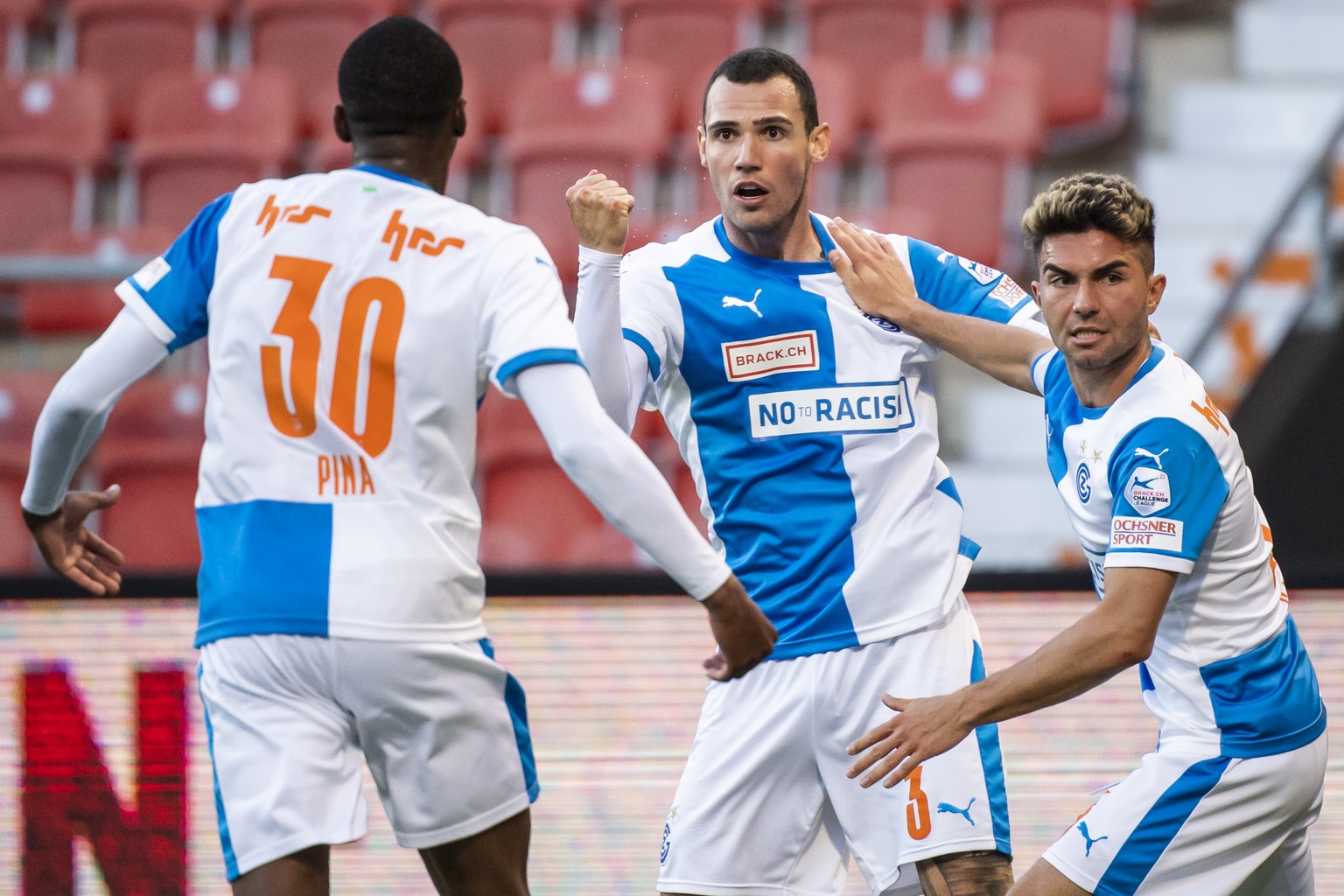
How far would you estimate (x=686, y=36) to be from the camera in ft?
24.6

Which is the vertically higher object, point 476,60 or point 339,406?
point 476,60

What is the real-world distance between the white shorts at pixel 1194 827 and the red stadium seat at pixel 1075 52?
194 inches

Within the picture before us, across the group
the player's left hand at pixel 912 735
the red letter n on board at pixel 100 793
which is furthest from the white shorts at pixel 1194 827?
the red letter n on board at pixel 100 793

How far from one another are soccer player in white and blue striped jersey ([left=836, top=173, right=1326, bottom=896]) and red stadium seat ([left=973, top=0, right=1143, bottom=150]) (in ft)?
15.2

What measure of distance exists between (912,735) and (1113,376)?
74 centimetres

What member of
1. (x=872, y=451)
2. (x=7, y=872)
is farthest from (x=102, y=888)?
(x=872, y=451)

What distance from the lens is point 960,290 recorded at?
3.29 metres

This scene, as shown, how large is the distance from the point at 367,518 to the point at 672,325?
0.96 metres

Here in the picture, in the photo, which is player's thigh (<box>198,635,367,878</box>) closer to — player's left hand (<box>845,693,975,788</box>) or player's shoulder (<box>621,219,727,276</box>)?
player's left hand (<box>845,693,975,788</box>)

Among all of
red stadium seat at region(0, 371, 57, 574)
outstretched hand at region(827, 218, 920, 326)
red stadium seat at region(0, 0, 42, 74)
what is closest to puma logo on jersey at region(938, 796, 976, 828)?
outstretched hand at region(827, 218, 920, 326)

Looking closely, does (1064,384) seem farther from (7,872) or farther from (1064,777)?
(7,872)

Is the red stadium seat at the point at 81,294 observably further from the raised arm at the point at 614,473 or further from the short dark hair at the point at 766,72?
the raised arm at the point at 614,473

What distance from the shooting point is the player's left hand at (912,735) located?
8.39ft

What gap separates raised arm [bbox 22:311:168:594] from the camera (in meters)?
2.48
